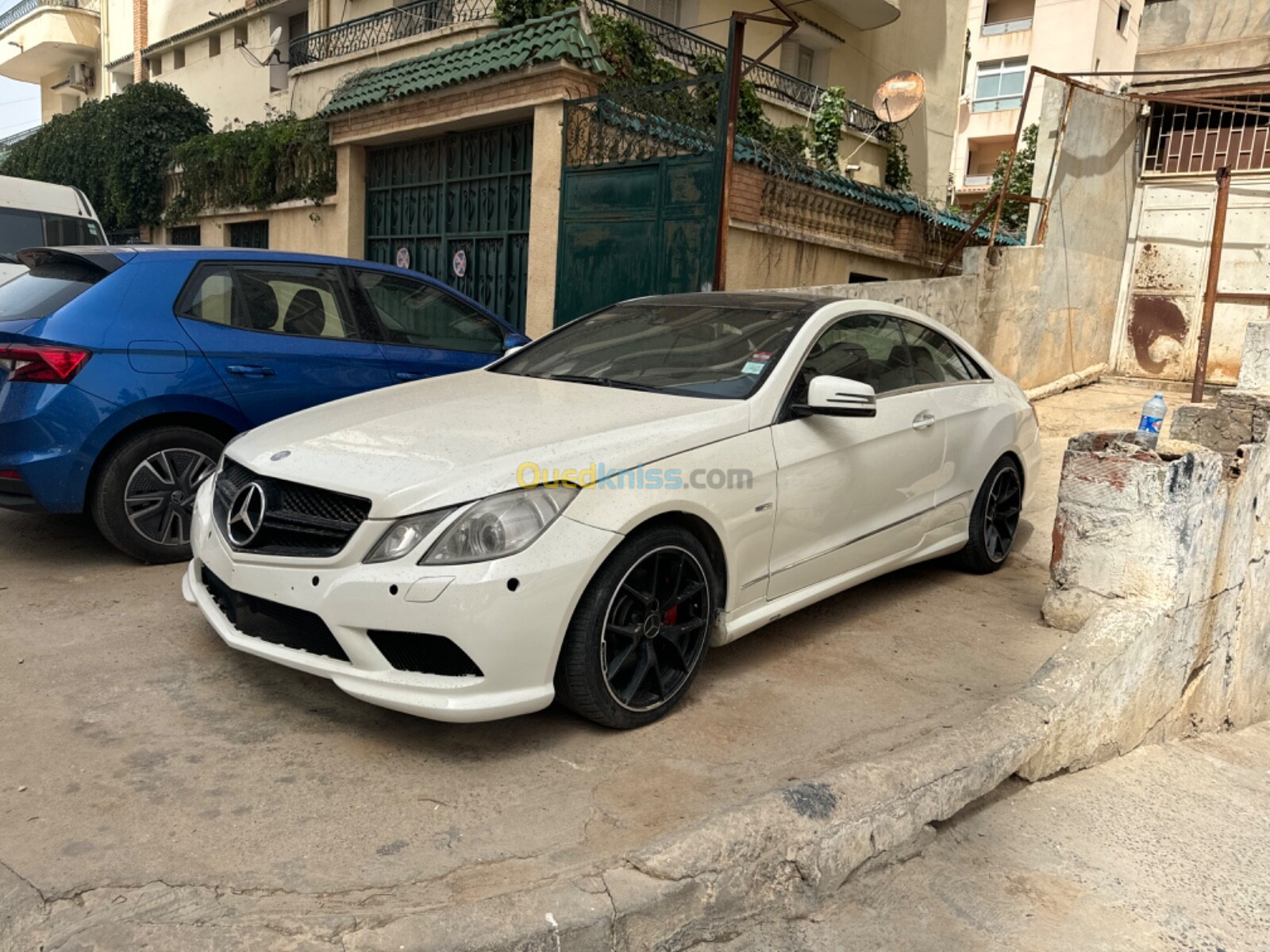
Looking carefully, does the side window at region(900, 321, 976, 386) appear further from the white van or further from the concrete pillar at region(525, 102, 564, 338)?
the white van

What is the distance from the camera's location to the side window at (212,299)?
4.86 m

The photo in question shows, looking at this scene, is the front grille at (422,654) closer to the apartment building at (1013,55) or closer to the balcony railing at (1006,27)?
the apartment building at (1013,55)

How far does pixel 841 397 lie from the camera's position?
144 inches

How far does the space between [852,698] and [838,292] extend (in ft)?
14.0

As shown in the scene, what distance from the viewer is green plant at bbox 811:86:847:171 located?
1365 cm

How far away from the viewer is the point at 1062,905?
279 cm

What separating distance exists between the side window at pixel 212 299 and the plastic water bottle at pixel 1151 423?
14.6 feet

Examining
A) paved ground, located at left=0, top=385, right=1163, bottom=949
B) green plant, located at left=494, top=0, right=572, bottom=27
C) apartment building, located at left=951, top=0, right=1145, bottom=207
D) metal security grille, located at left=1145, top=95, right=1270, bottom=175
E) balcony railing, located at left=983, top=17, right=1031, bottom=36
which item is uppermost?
balcony railing, located at left=983, top=17, right=1031, bottom=36

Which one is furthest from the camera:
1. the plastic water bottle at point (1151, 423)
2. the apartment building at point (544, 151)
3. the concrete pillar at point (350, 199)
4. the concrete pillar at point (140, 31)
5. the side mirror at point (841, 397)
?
the concrete pillar at point (140, 31)

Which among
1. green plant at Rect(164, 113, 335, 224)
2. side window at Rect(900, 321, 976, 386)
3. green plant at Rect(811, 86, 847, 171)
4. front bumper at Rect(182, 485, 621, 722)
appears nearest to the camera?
front bumper at Rect(182, 485, 621, 722)

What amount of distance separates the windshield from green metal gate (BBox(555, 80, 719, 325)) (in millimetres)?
3795

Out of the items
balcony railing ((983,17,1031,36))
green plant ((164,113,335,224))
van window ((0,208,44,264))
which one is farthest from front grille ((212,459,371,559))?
balcony railing ((983,17,1031,36))

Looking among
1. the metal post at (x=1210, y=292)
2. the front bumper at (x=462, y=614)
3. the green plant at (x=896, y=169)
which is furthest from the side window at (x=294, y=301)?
the green plant at (x=896, y=169)

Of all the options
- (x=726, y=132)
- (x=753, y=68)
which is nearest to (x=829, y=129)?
(x=753, y=68)
